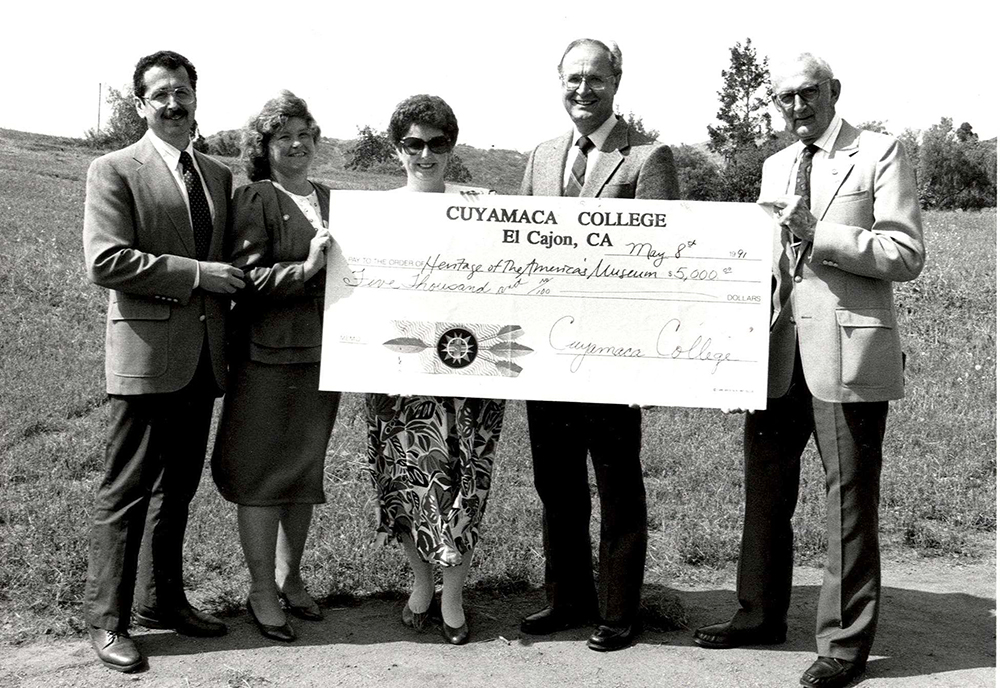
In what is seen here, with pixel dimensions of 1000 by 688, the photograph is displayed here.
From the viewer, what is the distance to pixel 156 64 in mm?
4121

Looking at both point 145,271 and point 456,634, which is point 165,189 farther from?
point 456,634

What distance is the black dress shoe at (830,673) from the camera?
13.0 feet

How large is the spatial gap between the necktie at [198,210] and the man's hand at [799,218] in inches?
91.5

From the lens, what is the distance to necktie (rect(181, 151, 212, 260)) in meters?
4.23

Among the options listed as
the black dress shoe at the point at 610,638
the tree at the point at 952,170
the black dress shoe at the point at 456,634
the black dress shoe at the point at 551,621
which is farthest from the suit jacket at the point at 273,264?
the tree at the point at 952,170


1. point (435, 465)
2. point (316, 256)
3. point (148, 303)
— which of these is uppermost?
point (316, 256)

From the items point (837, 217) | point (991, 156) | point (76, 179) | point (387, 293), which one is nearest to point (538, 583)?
point (387, 293)

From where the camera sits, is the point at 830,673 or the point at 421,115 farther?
the point at 421,115

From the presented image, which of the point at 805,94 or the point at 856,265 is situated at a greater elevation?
the point at 805,94

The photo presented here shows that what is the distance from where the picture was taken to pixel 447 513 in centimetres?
434

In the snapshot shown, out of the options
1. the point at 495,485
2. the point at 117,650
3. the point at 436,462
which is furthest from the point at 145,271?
the point at 495,485

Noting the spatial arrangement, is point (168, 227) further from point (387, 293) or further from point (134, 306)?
point (387, 293)

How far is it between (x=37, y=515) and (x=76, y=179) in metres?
25.0

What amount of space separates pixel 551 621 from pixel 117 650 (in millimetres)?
1825
